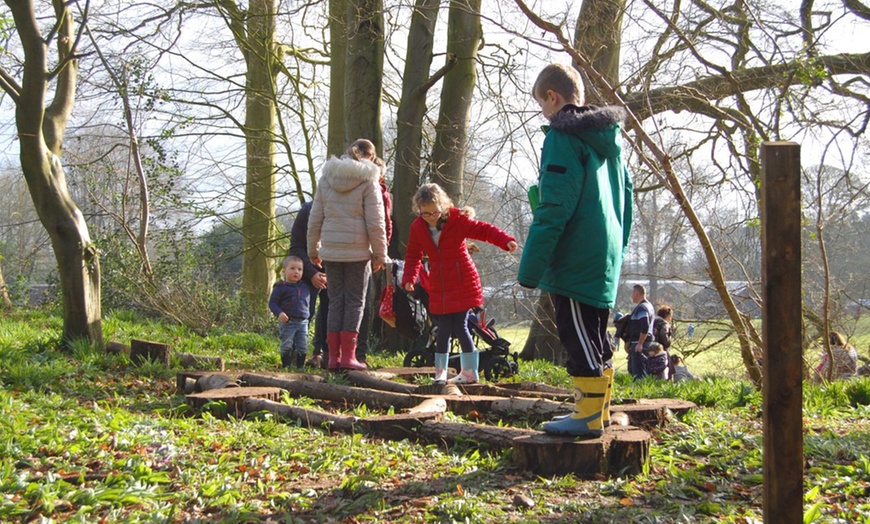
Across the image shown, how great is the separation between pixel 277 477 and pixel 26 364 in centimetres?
396

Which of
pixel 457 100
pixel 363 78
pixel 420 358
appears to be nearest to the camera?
pixel 420 358

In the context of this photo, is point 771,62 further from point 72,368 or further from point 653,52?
point 72,368

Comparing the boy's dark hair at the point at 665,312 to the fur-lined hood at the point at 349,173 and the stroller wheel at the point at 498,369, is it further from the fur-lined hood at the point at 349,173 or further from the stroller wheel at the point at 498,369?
the fur-lined hood at the point at 349,173

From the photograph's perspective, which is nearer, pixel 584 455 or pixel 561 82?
pixel 584 455

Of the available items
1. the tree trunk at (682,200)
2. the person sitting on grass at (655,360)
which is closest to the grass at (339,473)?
the tree trunk at (682,200)

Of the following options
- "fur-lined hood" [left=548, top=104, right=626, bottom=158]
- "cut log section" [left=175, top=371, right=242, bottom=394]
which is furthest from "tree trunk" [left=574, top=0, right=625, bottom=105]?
"cut log section" [left=175, top=371, right=242, bottom=394]

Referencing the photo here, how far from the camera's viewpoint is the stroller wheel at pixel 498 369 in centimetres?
871

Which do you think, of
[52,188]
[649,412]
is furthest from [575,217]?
[52,188]

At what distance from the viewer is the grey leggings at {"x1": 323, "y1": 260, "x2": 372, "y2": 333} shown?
7.49 meters

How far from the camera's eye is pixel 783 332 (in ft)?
9.30

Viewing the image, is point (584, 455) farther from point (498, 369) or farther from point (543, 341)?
point (543, 341)

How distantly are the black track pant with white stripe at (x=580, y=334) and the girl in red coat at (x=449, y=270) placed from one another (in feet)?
9.26

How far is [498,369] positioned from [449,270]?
6.23ft

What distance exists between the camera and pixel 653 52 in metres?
8.81
